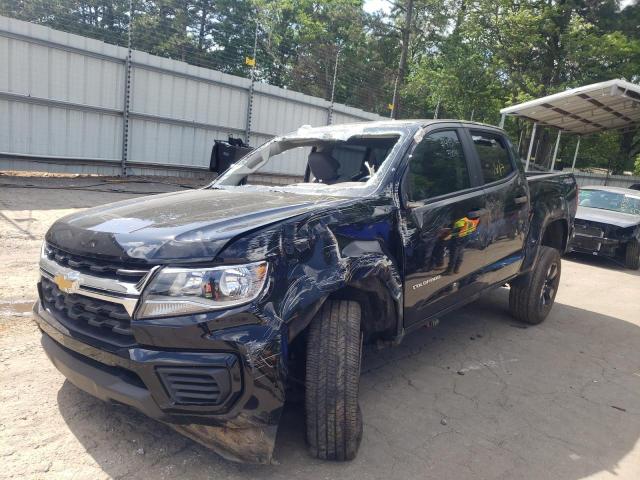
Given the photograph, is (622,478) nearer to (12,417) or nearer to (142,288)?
(142,288)

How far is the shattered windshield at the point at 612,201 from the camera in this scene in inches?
372

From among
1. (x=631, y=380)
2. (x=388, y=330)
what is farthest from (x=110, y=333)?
(x=631, y=380)

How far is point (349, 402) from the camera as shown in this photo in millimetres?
2385

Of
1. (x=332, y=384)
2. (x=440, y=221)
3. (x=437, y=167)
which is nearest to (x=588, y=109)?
(x=437, y=167)

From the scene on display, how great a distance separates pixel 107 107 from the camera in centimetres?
1115

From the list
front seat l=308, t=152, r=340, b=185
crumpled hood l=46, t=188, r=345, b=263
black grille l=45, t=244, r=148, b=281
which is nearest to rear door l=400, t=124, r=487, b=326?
crumpled hood l=46, t=188, r=345, b=263

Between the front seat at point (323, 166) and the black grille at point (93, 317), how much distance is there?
6.49ft

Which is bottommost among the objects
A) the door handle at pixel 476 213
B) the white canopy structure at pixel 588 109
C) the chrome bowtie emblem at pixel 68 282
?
the chrome bowtie emblem at pixel 68 282

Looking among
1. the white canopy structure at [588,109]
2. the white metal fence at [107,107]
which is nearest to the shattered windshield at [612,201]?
the white canopy structure at [588,109]

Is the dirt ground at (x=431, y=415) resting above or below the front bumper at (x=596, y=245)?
below

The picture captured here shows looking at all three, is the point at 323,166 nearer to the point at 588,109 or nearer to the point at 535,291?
the point at 535,291

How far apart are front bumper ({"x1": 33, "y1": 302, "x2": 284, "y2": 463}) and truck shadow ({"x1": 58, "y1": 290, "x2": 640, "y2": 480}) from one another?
0.85 ft

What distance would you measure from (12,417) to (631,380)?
425 centimetres

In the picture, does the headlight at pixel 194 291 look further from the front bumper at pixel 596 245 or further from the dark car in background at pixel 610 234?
the dark car in background at pixel 610 234
